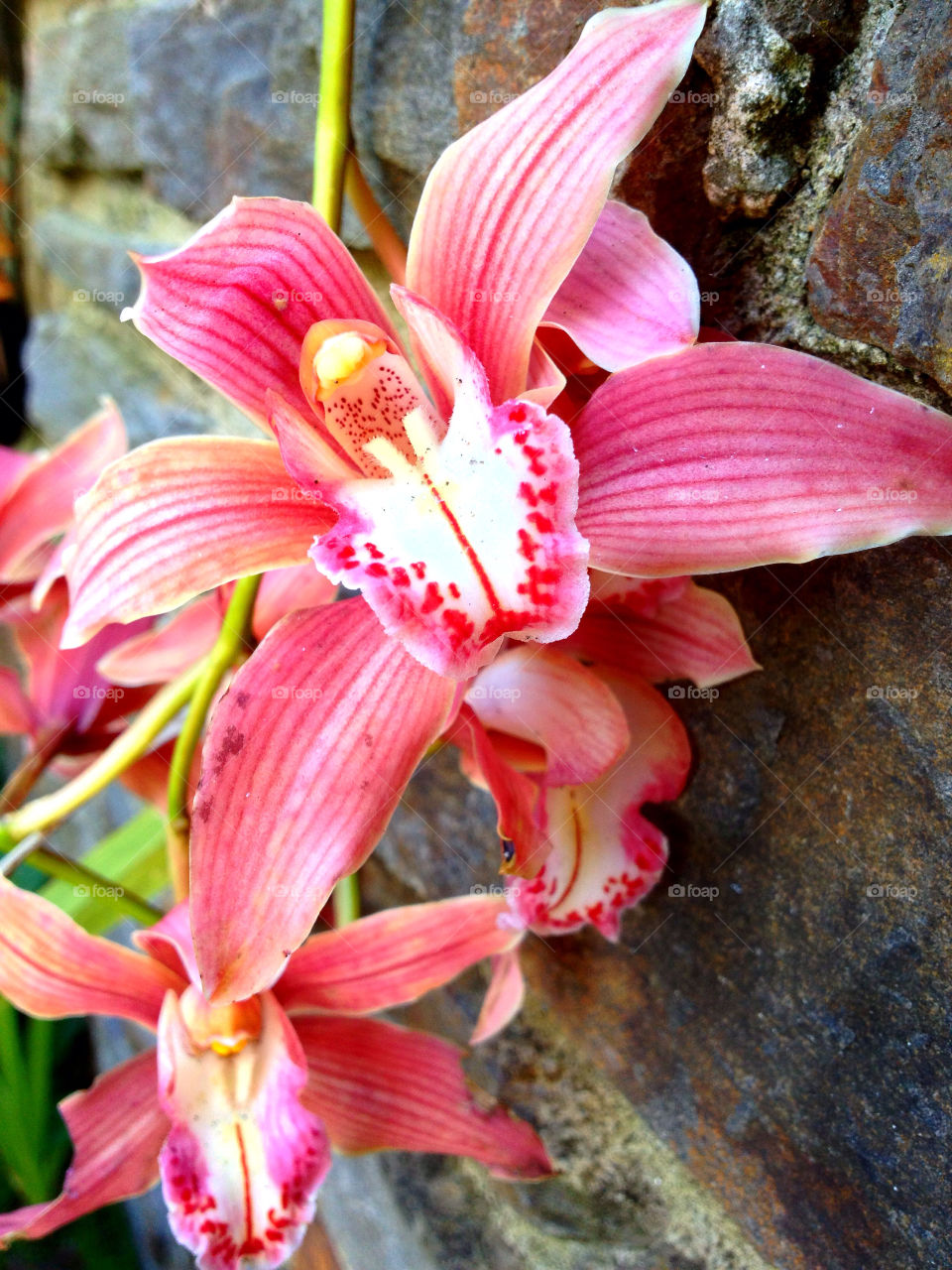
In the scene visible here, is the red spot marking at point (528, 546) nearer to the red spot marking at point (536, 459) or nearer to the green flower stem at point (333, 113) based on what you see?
the red spot marking at point (536, 459)

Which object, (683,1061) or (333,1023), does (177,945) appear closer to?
(333,1023)

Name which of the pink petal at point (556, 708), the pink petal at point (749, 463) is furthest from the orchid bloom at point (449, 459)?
the pink petal at point (556, 708)

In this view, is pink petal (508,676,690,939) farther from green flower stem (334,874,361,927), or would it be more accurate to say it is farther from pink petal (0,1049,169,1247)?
pink petal (0,1049,169,1247)

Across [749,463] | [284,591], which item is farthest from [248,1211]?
[749,463]

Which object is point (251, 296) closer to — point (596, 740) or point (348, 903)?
point (596, 740)

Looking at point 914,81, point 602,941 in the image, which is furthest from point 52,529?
point 914,81

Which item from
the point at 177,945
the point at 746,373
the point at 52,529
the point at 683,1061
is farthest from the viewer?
the point at 52,529
